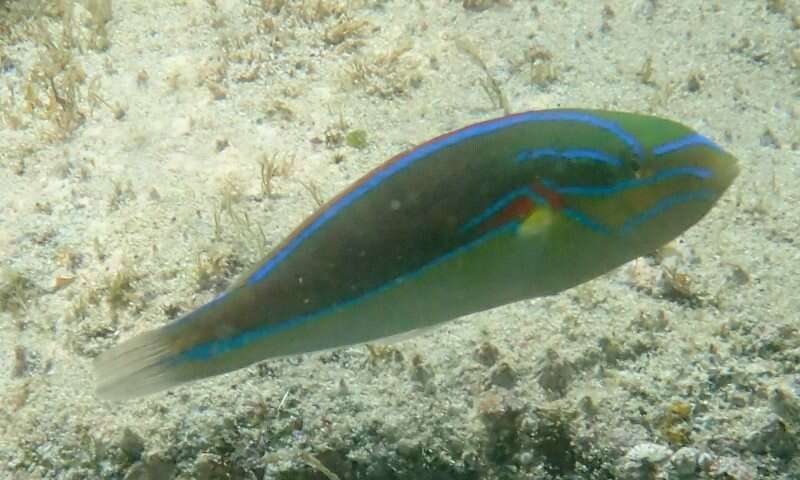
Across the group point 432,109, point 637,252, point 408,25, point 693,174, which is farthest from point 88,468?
point 408,25

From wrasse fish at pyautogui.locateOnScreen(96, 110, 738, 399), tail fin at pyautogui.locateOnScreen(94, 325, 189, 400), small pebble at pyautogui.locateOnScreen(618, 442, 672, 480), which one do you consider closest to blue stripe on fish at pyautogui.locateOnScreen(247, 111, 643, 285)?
wrasse fish at pyautogui.locateOnScreen(96, 110, 738, 399)

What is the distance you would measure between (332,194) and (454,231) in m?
2.38

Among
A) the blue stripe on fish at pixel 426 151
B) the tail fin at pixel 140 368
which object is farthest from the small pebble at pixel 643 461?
the tail fin at pixel 140 368

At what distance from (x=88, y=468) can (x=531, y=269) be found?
228 cm

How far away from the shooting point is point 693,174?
1.72m

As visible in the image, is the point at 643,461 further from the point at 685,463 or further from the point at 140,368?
the point at 140,368

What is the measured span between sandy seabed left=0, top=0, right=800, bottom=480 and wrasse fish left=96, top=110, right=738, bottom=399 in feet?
4.20

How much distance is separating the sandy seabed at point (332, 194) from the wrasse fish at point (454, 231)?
128cm

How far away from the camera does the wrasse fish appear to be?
1629 millimetres

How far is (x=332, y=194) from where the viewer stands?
394 cm

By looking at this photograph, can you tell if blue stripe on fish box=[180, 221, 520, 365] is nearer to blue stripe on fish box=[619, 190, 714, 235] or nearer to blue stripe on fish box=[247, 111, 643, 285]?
blue stripe on fish box=[247, 111, 643, 285]

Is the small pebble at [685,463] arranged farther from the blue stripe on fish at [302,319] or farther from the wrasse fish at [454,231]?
the blue stripe on fish at [302,319]

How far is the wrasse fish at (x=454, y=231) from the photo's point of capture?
1.63 metres

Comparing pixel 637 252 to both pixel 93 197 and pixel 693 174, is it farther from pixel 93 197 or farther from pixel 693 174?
pixel 93 197
